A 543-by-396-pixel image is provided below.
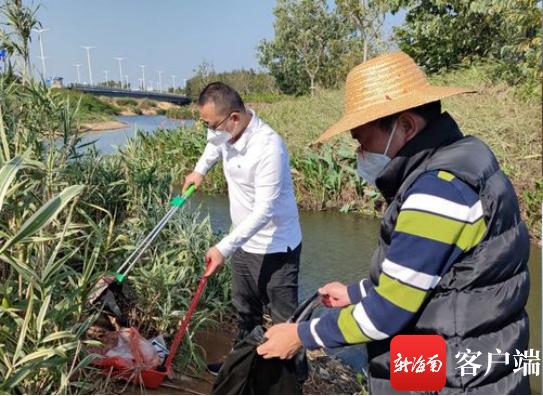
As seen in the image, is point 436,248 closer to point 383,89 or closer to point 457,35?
point 383,89

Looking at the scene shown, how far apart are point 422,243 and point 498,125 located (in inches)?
302

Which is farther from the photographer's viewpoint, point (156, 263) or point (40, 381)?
point (156, 263)

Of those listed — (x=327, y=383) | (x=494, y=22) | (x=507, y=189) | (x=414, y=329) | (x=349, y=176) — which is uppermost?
(x=494, y=22)

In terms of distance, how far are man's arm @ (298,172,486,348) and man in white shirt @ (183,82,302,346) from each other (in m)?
1.27

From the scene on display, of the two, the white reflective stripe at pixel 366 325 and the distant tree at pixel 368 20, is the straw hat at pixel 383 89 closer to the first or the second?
the white reflective stripe at pixel 366 325

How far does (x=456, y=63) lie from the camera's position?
14586mm

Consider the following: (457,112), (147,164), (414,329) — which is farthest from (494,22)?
(414,329)

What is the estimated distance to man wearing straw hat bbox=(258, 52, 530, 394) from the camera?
1197 millimetres

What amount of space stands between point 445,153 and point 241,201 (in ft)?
5.32

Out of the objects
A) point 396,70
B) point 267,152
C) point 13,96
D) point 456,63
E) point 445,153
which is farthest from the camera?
point 456,63

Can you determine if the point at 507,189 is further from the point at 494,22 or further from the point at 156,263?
the point at 494,22

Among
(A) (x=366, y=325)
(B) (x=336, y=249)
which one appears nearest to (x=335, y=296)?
(A) (x=366, y=325)

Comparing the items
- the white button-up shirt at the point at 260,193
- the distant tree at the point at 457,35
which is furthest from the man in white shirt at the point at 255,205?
the distant tree at the point at 457,35

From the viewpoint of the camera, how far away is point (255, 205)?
2531 millimetres
